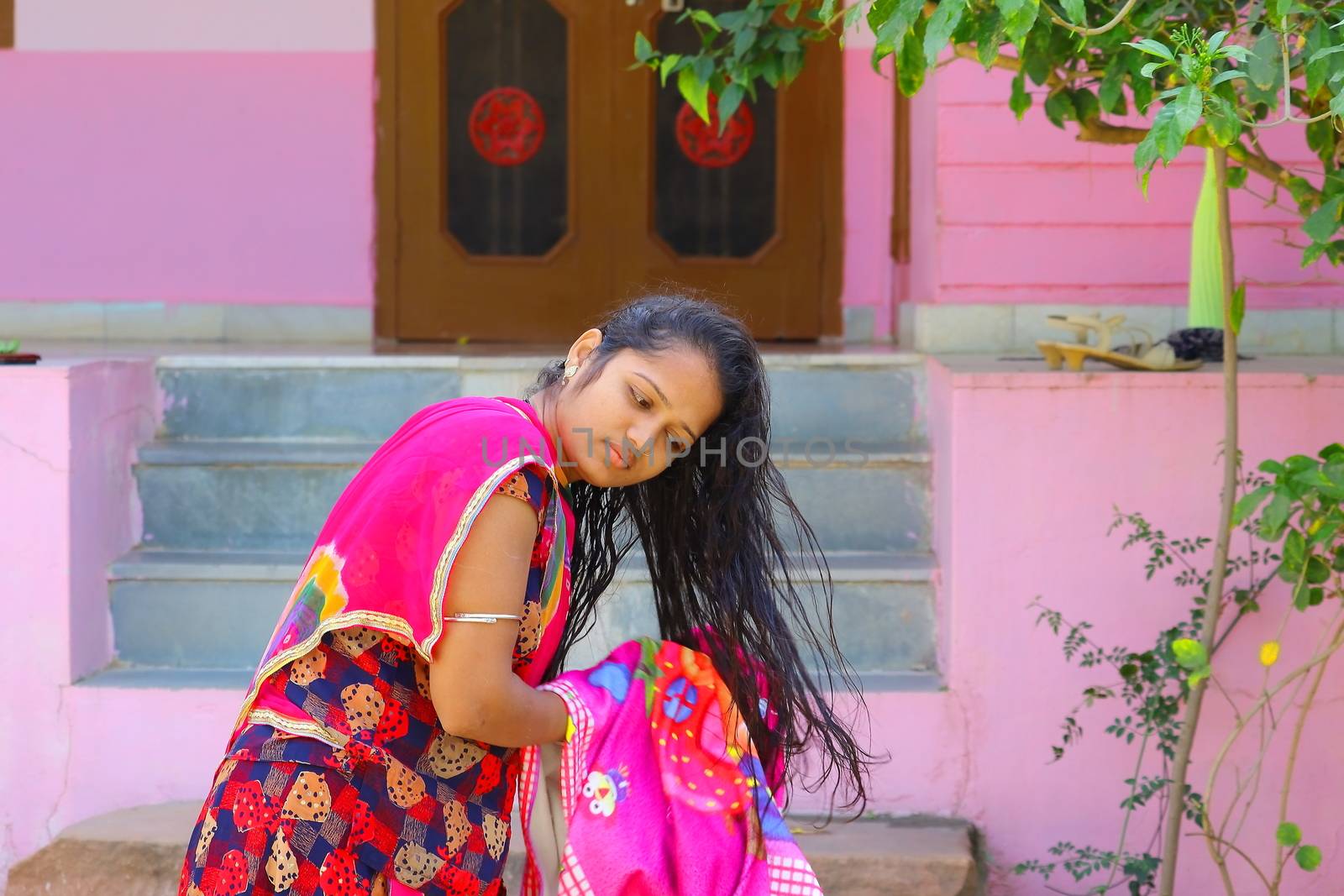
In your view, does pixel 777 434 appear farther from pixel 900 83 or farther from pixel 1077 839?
pixel 900 83

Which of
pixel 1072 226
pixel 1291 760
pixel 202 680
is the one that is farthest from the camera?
pixel 1072 226

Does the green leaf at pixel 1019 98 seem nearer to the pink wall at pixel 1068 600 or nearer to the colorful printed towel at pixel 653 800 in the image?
the pink wall at pixel 1068 600

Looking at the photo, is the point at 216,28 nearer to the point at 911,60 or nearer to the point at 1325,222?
the point at 911,60

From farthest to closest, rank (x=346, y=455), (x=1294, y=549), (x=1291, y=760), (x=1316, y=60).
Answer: (x=346, y=455) < (x=1291, y=760) < (x=1294, y=549) < (x=1316, y=60)

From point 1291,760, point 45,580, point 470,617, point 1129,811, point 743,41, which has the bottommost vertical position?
point 1129,811

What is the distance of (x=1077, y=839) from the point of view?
11.8 feet

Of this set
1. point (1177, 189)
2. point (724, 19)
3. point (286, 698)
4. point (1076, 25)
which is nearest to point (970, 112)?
point (1177, 189)

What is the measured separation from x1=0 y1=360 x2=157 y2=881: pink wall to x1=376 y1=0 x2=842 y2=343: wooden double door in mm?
2370

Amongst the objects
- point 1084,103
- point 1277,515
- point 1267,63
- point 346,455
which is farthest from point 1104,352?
point 346,455

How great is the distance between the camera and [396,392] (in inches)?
168

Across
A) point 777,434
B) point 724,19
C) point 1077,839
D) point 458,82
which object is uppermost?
point 458,82

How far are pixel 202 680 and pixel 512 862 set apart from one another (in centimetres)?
103

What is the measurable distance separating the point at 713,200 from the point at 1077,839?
3.28 metres

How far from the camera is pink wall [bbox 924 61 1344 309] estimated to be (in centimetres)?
450
